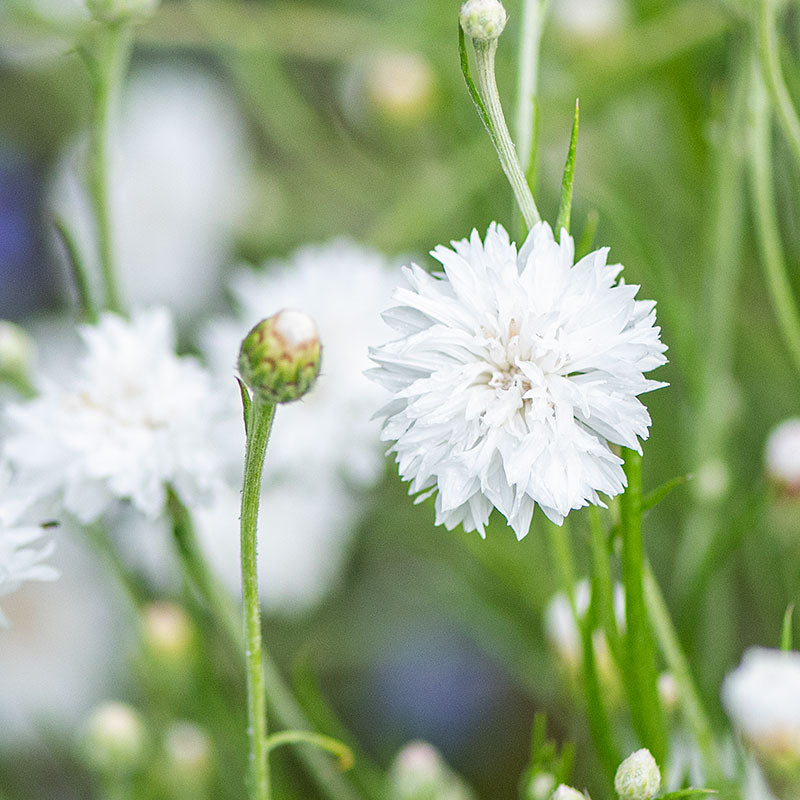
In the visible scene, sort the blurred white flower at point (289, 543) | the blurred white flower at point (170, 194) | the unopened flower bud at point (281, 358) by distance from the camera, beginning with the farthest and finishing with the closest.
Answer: the blurred white flower at point (170, 194), the blurred white flower at point (289, 543), the unopened flower bud at point (281, 358)

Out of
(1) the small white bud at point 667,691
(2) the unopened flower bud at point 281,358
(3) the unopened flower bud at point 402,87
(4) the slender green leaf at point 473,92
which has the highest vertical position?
(3) the unopened flower bud at point 402,87

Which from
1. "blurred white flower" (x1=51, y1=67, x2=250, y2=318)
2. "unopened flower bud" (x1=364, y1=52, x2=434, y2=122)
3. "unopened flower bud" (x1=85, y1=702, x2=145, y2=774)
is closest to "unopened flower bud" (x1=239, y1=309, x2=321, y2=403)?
"unopened flower bud" (x1=85, y1=702, x2=145, y2=774)

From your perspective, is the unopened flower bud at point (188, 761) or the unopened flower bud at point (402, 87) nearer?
the unopened flower bud at point (188, 761)

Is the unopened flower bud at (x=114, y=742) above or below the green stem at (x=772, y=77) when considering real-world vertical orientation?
below

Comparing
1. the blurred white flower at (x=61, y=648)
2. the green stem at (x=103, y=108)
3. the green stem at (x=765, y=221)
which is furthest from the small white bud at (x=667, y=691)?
the blurred white flower at (x=61, y=648)

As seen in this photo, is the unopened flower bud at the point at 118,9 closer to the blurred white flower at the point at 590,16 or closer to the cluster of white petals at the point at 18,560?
the cluster of white petals at the point at 18,560

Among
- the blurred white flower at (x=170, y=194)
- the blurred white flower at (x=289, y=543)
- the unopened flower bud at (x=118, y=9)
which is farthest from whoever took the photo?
the blurred white flower at (x=170, y=194)

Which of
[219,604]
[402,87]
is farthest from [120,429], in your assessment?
[402,87]
